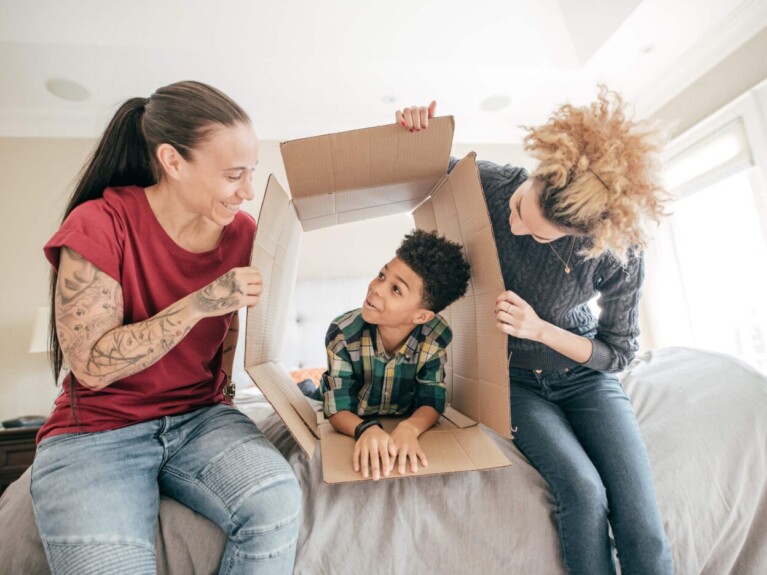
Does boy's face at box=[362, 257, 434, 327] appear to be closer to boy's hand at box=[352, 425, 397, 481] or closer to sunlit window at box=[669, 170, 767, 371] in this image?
boy's hand at box=[352, 425, 397, 481]

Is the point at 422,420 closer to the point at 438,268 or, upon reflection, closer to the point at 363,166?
the point at 438,268

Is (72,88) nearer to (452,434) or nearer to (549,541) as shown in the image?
(452,434)

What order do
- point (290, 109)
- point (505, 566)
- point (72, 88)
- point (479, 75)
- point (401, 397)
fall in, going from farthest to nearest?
point (290, 109) → point (479, 75) → point (72, 88) → point (401, 397) → point (505, 566)

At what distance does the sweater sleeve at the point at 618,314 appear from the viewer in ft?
3.06

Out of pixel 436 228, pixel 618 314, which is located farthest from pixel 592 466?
pixel 436 228

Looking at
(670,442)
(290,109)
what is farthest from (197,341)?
(290,109)

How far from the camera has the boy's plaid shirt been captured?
0.99 meters

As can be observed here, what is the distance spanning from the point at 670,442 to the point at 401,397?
546 mm

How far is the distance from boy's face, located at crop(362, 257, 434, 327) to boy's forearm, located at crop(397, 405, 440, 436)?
208mm

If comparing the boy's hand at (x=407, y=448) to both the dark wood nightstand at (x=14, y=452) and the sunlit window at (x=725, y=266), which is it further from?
the sunlit window at (x=725, y=266)

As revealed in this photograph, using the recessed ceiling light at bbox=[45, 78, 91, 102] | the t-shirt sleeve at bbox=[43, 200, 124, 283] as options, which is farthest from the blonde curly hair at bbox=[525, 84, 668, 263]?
the recessed ceiling light at bbox=[45, 78, 91, 102]

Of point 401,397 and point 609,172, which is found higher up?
point 609,172

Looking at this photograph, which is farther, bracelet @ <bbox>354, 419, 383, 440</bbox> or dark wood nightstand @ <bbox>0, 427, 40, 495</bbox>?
dark wood nightstand @ <bbox>0, 427, 40, 495</bbox>

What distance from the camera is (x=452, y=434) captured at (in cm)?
89
